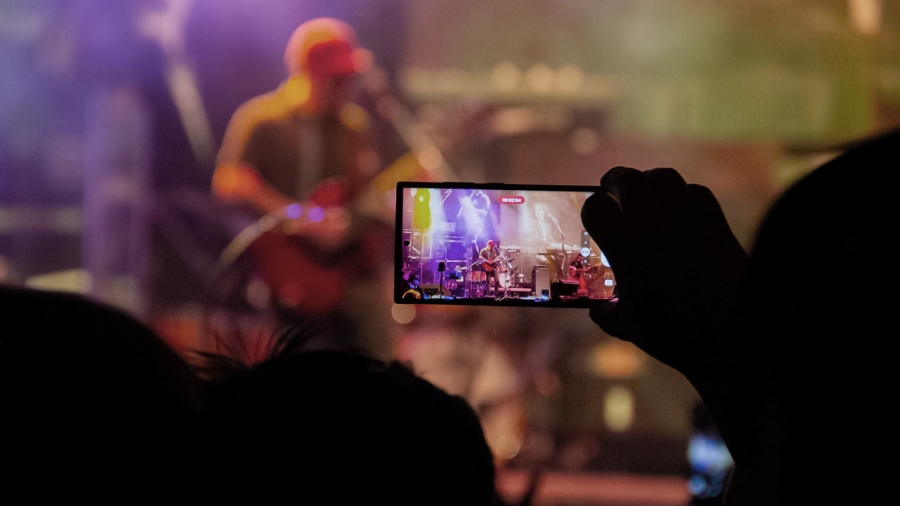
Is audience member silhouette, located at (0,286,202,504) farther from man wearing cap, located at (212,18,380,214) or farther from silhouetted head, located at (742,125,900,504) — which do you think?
man wearing cap, located at (212,18,380,214)

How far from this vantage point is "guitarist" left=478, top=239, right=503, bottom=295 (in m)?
0.64

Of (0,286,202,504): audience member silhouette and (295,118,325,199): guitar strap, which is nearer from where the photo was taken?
(0,286,202,504): audience member silhouette

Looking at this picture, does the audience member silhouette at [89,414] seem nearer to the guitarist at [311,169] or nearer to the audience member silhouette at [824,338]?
the audience member silhouette at [824,338]

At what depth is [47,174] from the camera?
2.62 metres

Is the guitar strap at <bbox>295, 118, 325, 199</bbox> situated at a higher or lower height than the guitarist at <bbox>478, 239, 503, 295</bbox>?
higher

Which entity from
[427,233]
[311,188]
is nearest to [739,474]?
[427,233]

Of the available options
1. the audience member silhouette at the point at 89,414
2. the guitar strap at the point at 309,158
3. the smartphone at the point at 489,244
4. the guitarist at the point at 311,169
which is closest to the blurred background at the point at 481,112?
the guitarist at the point at 311,169

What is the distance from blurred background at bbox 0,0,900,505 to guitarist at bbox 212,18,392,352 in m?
0.09

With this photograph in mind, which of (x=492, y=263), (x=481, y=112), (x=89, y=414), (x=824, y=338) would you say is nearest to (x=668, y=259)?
(x=824, y=338)

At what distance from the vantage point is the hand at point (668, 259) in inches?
16.0

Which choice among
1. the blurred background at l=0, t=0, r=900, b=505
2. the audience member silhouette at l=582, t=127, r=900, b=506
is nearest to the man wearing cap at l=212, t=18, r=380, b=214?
the blurred background at l=0, t=0, r=900, b=505

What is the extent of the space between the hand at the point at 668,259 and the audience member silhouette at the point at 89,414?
0.25m

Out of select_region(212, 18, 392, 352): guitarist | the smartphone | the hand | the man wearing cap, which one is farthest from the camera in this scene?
the man wearing cap

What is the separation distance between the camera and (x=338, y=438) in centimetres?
42
